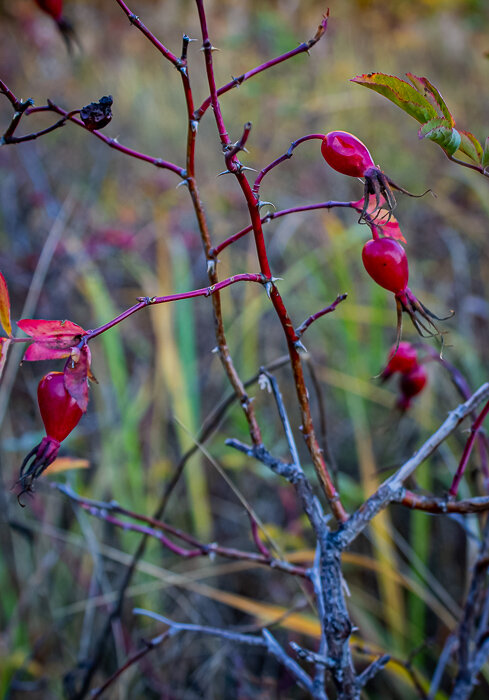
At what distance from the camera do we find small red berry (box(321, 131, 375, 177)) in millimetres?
452

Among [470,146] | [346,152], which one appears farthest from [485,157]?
[346,152]

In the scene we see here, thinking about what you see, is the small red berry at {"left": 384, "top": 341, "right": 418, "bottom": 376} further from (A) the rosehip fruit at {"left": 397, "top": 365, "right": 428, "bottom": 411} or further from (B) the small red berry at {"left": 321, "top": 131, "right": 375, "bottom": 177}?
(B) the small red berry at {"left": 321, "top": 131, "right": 375, "bottom": 177}

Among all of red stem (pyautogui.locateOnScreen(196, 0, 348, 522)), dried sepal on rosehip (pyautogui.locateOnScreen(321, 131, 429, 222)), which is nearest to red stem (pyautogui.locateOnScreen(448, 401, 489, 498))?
red stem (pyautogui.locateOnScreen(196, 0, 348, 522))

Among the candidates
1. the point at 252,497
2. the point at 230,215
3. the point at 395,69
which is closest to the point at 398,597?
the point at 252,497

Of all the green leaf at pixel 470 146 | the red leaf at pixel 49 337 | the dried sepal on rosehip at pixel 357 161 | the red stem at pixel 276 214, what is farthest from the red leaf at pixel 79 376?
the green leaf at pixel 470 146

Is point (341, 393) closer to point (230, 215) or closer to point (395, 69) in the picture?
point (230, 215)

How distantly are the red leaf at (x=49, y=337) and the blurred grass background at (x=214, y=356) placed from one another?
1.10ft

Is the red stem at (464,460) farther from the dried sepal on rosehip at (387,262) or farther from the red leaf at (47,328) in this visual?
the red leaf at (47,328)

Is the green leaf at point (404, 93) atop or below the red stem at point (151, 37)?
below

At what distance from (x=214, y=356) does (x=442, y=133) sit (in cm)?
142

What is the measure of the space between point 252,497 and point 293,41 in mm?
A: 2096

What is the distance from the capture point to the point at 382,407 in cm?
171

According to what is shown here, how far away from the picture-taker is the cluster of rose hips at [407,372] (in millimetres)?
697

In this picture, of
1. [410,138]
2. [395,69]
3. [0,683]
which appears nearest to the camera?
[0,683]
